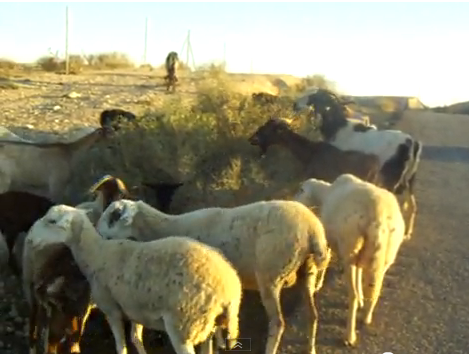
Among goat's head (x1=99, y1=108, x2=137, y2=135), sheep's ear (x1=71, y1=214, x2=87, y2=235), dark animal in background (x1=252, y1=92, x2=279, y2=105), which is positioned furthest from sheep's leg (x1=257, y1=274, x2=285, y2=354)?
dark animal in background (x1=252, y1=92, x2=279, y2=105)

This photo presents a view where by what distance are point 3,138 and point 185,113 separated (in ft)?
9.55

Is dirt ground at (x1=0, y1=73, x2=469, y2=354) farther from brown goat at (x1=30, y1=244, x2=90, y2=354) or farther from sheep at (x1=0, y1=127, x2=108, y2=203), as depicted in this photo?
sheep at (x1=0, y1=127, x2=108, y2=203)

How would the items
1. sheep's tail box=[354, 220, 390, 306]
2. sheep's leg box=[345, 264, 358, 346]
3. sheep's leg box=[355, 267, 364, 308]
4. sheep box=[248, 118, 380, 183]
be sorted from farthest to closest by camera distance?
sheep box=[248, 118, 380, 183], sheep's leg box=[355, 267, 364, 308], sheep's tail box=[354, 220, 390, 306], sheep's leg box=[345, 264, 358, 346]

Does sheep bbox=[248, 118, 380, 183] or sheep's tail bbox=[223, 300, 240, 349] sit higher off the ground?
sheep bbox=[248, 118, 380, 183]

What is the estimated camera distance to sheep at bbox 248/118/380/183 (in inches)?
470

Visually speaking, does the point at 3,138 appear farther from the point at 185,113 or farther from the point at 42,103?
the point at 42,103

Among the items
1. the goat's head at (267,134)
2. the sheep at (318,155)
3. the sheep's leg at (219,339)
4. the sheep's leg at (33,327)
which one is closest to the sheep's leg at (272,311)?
the sheep's leg at (219,339)

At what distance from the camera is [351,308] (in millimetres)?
8352

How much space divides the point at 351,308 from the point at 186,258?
253cm

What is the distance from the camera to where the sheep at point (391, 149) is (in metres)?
12.5

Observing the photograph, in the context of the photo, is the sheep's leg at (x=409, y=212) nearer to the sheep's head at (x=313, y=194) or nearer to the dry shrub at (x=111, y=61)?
the sheep's head at (x=313, y=194)

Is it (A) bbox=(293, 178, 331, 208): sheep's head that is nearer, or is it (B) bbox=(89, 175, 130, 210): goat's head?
(B) bbox=(89, 175, 130, 210): goat's head

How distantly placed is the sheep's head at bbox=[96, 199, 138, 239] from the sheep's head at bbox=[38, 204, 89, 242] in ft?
1.10

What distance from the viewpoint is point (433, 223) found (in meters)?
13.3
